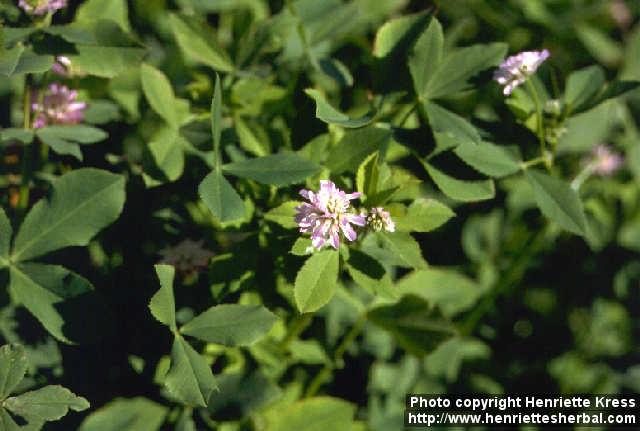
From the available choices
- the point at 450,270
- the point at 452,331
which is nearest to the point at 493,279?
the point at 450,270

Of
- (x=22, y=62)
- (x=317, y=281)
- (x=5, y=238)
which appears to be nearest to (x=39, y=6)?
(x=22, y=62)

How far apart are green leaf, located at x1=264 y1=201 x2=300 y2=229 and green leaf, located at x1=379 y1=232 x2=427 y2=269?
19 cm

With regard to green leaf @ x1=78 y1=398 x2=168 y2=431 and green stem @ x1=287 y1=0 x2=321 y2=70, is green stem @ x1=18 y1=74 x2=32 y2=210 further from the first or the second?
green stem @ x1=287 y1=0 x2=321 y2=70

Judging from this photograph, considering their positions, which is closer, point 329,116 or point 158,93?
point 329,116

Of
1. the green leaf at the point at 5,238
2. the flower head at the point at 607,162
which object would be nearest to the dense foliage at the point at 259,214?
the green leaf at the point at 5,238

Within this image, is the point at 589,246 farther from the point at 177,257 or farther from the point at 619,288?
the point at 177,257

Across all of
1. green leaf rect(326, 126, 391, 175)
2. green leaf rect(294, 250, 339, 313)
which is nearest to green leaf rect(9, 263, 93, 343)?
green leaf rect(294, 250, 339, 313)

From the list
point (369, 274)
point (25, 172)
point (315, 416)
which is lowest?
point (315, 416)

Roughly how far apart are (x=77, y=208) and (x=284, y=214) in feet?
1.63

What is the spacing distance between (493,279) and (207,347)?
1.14 m

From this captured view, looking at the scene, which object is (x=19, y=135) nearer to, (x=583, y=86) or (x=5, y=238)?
(x=5, y=238)

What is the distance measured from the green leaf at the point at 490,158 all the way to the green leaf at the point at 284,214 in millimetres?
446

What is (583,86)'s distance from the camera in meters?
1.81

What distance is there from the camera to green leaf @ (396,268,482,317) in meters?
2.18
